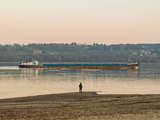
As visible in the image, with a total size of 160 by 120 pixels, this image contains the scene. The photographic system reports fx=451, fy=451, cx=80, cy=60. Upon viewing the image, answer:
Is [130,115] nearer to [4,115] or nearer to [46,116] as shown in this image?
[46,116]

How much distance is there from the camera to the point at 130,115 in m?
36.7

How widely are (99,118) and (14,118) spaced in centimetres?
679

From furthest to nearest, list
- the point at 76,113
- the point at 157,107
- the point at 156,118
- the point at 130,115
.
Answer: the point at 157,107, the point at 76,113, the point at 130,115, the point at 156,118

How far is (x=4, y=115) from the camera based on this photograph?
3834 cm

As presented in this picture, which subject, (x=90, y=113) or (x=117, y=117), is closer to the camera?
(x=117, y=117)

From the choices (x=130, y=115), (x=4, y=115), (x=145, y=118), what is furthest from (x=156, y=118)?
(x=4, y=115)

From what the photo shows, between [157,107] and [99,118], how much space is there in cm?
1069

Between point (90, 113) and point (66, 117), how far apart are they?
3.71 meters

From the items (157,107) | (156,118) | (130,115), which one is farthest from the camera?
(157,107)

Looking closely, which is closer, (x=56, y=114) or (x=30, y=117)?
(x=30, y=117)

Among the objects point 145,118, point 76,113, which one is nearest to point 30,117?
point 76,113

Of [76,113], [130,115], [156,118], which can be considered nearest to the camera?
[156,118]

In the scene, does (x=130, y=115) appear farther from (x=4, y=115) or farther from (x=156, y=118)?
(x=4, y=115)

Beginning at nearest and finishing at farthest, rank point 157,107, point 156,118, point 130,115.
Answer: point 156,118, point 130,115, point 157,107
